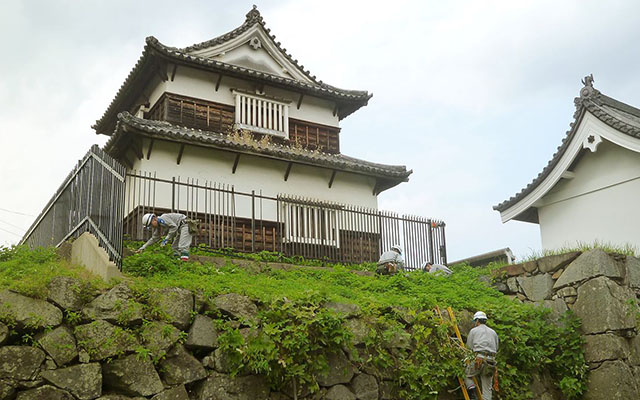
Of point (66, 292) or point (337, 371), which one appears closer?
point (66, 292)

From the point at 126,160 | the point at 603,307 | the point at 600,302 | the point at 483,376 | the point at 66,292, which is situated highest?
the point at 126,160

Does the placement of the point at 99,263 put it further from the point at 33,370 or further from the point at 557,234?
the point at 557,234

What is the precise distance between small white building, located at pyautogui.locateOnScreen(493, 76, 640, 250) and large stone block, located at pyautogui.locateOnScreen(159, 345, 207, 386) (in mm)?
11896

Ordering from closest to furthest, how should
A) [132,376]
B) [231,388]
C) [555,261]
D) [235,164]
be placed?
[132,376] → [231,388] → [555,261] → [235,164]

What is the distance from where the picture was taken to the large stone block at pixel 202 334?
978 centimetres

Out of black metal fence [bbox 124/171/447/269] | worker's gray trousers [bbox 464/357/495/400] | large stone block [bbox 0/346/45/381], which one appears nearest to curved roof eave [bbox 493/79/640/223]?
black metal fence [bbox 124/171/447/269]

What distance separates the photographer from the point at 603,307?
43.0 ft

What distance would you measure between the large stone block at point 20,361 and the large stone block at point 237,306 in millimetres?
2739

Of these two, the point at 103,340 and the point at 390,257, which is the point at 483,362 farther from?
the point at 103,340

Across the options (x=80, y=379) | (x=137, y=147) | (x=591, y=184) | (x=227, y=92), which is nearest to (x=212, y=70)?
(x=227, y=92)

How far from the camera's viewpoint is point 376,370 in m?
11.2

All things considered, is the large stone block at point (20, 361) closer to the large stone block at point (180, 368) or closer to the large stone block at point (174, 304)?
the large stone block at point (180, 368)

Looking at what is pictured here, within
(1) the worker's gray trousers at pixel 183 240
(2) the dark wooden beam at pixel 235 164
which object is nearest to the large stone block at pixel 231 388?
(1) the worker's gray trousers at pixel 183 240

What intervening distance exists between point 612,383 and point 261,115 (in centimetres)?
1355
